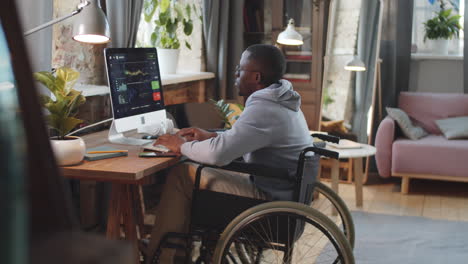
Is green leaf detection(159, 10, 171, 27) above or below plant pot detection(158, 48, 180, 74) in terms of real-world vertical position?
above

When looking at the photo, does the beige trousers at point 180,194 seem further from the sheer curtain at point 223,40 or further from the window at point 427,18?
the window at point 427,18

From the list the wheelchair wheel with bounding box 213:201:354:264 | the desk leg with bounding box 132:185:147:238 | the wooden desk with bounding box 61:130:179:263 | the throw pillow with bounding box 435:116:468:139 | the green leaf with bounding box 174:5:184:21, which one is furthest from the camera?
the throw pillow with bounding box 435:116:468:139

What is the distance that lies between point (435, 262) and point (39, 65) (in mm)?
2262

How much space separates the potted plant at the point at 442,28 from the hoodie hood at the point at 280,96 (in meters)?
3.84

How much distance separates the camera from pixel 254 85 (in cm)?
263

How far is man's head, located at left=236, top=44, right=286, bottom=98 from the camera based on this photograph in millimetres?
Answer: 2607

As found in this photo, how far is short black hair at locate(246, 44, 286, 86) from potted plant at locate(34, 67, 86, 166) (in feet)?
2.61

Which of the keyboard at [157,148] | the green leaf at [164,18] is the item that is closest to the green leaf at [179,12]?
the green leaf at [164,18]

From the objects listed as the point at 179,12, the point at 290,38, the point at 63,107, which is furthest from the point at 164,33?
the point at 63,107

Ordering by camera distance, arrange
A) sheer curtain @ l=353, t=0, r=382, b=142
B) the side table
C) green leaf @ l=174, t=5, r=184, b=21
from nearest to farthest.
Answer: the side table
green leaf @ l=174, t=5, r=184, b=21
sheer curtain @ l=353, t=0, r=382, b=142

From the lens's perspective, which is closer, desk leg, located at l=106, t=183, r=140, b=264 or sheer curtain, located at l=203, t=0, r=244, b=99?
desk leg, located at l=106, t=183, r=140, b=264

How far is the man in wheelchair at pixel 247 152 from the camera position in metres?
2.32

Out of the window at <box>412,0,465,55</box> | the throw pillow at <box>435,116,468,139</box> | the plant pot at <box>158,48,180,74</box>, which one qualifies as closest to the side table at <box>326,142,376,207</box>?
the throw pillow at <box>435,116,468,139</box>

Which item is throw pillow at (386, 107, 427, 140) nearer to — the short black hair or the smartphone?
the short black hair
